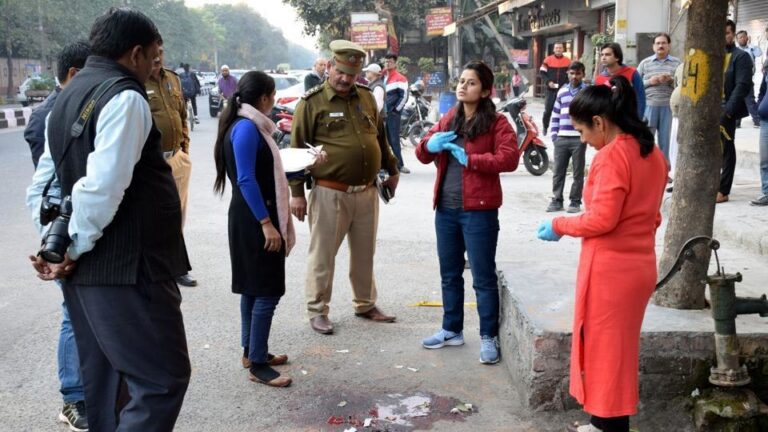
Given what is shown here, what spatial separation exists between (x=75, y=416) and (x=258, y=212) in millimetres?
1338

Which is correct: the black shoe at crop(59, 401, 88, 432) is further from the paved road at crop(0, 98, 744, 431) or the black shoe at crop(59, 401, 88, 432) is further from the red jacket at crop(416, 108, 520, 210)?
the red jacket at crop(416, 108, 520, 210)

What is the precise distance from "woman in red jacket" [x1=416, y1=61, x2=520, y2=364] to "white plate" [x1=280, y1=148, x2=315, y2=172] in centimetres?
66

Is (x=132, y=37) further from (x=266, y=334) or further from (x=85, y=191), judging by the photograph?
(x=266, y=334)

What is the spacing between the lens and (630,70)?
785 cm

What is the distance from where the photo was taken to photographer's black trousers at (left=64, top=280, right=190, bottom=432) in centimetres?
262

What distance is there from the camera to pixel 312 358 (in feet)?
15.2

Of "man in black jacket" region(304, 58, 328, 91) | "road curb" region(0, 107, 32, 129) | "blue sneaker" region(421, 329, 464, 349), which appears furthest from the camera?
"road curb" region(0, 107, 32, 129)

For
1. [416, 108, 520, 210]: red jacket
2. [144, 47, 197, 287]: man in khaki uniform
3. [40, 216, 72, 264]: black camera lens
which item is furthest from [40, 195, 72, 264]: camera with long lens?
[144, 47, 197, 287]: man in khaki uniform

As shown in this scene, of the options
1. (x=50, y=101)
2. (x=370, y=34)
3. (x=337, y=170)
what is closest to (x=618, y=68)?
(x=337, y=170)

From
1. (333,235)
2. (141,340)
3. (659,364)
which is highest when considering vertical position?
(141,340)

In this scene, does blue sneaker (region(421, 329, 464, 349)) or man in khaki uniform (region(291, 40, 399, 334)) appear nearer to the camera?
blue sneaker (region(421, 329, 464, 349))

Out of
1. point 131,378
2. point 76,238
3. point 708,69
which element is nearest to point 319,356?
point 131,378

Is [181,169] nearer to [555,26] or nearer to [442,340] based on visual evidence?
[442,340]

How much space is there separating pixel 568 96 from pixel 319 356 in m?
5.12
